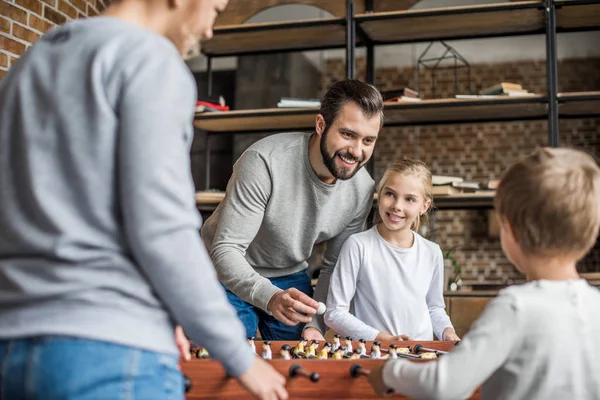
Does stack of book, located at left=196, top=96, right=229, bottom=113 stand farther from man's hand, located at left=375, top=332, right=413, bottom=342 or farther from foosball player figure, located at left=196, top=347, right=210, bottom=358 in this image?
foosball player figure, located at left=196, top=347, right=210, bottom=358

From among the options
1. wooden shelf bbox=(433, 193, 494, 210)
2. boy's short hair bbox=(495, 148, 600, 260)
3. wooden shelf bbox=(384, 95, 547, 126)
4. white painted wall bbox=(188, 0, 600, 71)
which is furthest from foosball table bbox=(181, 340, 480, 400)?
white painted wall bbox=(188, 0, 600, 71)

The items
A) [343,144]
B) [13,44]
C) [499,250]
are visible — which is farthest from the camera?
Answer: [499,250]

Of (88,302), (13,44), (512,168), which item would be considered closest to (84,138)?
(88,302)

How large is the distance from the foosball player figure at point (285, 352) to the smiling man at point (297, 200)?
0.49 m

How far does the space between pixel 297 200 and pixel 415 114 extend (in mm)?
1578

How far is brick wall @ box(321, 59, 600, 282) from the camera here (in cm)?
715

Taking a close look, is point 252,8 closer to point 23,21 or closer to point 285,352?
point 23,21

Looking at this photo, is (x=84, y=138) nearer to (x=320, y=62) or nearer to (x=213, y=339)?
(x=213, y=339)

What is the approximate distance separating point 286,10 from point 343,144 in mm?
4403

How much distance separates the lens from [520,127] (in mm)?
7266

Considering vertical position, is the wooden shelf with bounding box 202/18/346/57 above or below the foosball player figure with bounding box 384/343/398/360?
above

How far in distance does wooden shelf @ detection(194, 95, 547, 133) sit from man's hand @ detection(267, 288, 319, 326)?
74.7 inches

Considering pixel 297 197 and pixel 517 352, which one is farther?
pixel 297 197

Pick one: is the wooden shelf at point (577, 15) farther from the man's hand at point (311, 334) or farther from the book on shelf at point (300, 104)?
the man's hand at point (311, 334)
